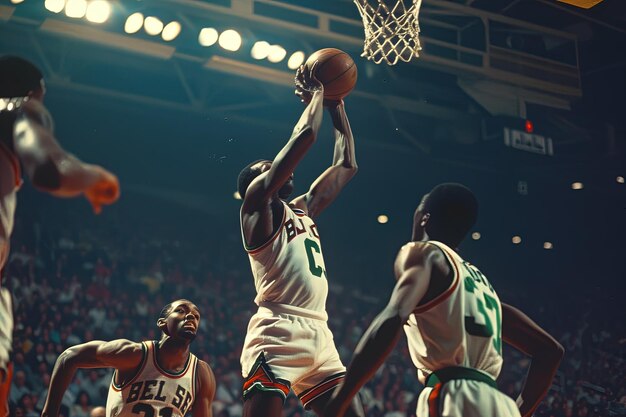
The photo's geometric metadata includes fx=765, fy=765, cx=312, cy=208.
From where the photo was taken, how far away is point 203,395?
4910 mm

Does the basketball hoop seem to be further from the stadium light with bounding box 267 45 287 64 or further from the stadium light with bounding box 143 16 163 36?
the stadium light with bounding box 143 16 163 36

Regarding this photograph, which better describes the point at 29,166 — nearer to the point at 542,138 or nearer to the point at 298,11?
the point at 298,11

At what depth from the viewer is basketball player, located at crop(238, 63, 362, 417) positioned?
3822 mm

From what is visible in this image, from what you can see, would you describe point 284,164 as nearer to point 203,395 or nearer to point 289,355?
point 289,355

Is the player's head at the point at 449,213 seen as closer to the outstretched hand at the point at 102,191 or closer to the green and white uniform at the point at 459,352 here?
the green and white uniform at the point at 459,352

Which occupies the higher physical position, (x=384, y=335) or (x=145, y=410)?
(x=384, y=335)

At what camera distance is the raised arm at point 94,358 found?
4.46 meters

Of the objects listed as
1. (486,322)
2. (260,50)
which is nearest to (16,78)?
(486,322)

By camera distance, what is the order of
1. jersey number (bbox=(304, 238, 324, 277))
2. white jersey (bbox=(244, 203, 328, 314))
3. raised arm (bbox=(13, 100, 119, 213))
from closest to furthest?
raised arm (bbox=(13, 100, 119, 213)) < white jersey (bbox=(244, 203, 328, 314)) < jersey number (bbox=(304, 238, 324, 277))

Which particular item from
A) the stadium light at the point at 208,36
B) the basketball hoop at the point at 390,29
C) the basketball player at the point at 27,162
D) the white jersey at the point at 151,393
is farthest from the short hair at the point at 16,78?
the stadium light at the point at 208,36

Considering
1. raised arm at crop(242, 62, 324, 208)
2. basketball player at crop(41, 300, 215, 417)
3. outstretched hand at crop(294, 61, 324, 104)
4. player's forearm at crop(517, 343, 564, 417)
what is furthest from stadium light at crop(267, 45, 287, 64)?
player's forearm at crop(517, 343, 564, 417)

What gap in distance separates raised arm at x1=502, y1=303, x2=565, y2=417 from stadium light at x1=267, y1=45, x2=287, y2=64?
7219mm

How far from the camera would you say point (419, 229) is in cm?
329

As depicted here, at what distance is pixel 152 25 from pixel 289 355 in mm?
6480
